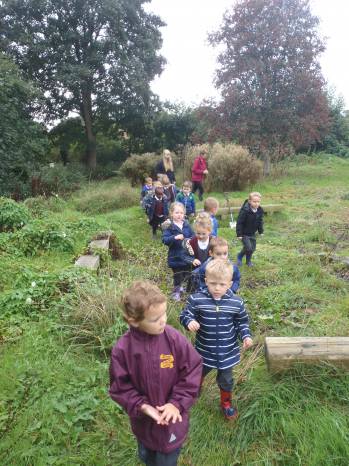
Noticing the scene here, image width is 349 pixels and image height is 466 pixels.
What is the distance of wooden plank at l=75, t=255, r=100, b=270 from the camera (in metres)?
5.23

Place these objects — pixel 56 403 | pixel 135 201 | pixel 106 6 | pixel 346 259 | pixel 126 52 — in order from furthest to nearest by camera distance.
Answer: pixel 126 52 < pixel 106 6 < pixel 135 201 < pixel 346 259 < pixel 56 403

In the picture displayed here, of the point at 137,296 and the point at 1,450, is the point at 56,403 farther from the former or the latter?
the point at 137,296

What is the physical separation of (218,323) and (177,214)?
2.35 meters

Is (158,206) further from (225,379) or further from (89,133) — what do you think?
(89,133)

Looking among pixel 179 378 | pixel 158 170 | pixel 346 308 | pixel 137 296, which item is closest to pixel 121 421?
pixel 179 378

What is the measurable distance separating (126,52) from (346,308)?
20.4 meters

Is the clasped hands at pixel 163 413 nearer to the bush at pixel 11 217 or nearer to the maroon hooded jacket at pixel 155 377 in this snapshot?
the maroon hooded jacket at pixel 155 377

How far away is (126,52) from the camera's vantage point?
Answer: 20.8 meters

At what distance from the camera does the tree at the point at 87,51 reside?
19250mm

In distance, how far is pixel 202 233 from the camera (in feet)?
14.4

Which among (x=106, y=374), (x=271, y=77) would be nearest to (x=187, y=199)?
(x=106, y=374)

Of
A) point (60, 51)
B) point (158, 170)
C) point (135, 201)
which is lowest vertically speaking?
point (135, 201)

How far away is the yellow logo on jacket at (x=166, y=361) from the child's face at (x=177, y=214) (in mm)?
3053

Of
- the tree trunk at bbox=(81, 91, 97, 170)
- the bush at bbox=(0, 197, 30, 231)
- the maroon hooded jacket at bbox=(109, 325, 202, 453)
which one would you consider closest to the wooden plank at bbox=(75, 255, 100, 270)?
the bush at bbox=(0, 197, 30, 231)
